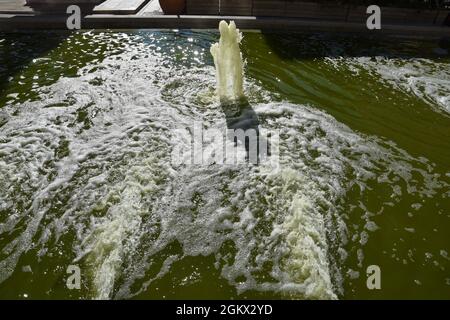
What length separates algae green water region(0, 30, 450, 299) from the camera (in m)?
4.62

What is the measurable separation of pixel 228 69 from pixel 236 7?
7.32 m

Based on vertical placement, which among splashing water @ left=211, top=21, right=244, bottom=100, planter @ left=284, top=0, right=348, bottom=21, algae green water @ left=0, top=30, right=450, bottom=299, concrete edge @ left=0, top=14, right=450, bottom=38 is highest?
planter @ left=284, top=0, right=348, bottom=21

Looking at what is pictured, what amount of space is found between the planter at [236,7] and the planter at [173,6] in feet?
6.00

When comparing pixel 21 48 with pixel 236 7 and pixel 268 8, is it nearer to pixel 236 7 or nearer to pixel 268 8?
pixel 236 7

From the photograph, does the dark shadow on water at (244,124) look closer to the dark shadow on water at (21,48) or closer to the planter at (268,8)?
the dark shadow on water at (21,48)

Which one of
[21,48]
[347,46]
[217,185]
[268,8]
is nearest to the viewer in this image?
[217,185]

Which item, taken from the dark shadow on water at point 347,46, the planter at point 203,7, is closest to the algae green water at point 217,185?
the dark shadow on water at point 347,46

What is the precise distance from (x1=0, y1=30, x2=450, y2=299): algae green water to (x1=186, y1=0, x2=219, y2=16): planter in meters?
5.07

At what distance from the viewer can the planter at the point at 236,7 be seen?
14.4 m

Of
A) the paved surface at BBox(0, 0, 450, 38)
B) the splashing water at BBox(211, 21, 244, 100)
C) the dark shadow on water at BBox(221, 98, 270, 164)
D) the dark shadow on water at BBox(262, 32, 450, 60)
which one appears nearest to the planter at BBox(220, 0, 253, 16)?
the paved surface at BBox(0, 0, 450, 38)

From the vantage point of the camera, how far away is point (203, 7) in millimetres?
14633

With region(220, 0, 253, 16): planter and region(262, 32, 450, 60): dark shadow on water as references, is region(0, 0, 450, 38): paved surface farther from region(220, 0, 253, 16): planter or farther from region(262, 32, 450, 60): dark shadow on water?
region(220, 0, 253, 16): planter

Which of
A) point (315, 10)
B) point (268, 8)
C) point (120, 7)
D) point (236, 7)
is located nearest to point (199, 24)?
point (236, 7)

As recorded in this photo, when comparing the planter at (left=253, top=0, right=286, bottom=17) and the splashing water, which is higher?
the planter at (left=253, top=0, right=286, bottom=17)
